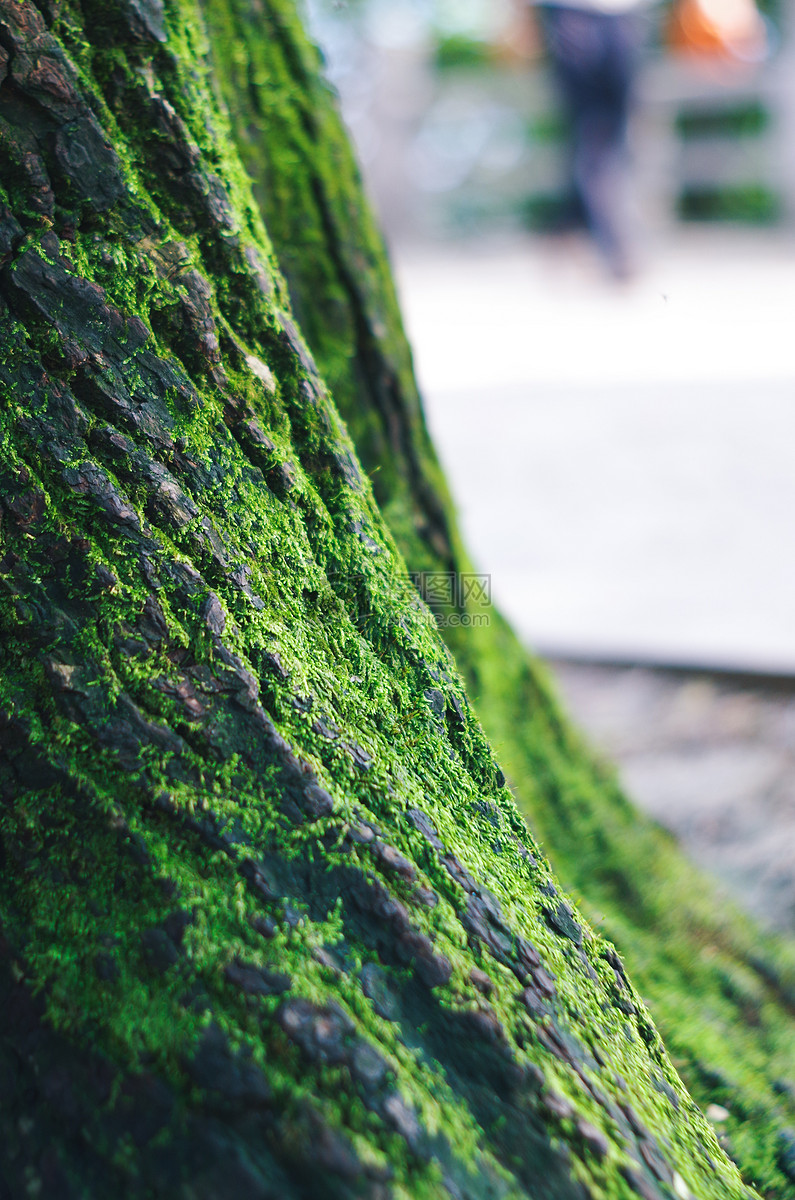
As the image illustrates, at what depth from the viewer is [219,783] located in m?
0.88

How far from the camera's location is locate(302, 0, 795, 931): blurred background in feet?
9.33

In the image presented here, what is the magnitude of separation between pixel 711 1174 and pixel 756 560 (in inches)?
118

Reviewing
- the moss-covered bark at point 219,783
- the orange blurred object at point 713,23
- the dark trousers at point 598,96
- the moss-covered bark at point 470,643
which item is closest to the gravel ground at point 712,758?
the moss-covered bark at point 470,643

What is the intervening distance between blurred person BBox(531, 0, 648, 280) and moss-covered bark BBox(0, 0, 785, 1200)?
23.3ft

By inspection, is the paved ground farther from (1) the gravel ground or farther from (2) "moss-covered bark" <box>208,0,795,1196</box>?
(2) "moss-covered bark" <box>208,0,795,1196</box>

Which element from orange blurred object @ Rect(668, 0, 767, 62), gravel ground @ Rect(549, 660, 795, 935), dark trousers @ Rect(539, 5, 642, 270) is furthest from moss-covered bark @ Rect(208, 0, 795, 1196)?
dark trousers @ Rect(539, 5, 642, 270)

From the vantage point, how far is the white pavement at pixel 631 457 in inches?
132

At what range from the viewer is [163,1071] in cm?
76

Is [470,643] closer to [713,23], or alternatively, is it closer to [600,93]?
[713,23]

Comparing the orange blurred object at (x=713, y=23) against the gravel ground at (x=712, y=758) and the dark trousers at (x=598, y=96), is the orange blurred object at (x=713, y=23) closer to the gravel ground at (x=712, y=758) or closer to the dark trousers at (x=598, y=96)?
the dark trousers at (x=598, y=96)

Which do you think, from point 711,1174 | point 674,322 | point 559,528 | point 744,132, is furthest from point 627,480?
point 744,132

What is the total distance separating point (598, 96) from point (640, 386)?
3311mm

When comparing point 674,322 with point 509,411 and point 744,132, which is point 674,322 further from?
point 744,132

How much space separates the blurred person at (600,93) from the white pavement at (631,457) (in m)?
0.69
